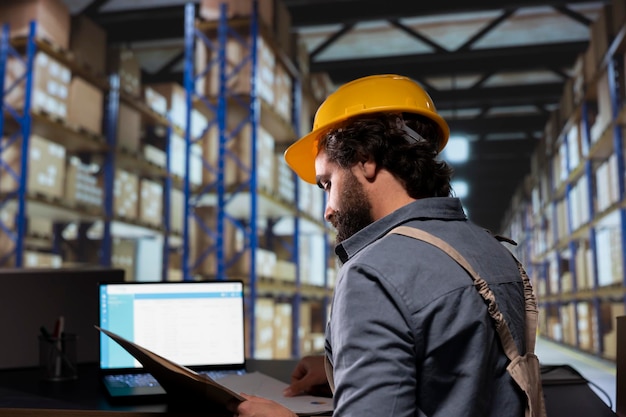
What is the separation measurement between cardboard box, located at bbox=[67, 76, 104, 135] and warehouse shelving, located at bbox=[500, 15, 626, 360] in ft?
18.9

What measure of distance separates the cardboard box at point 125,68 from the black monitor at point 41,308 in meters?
5.83

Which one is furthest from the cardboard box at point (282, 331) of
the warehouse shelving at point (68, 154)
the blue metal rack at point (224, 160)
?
the warehouse shelving at point (68, 154)

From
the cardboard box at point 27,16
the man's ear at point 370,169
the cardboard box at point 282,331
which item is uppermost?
the cardboard box at point 27,16

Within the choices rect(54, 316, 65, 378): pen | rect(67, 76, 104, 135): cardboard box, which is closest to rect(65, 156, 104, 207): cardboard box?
rect(67, 76, 104, 135): cardboard box

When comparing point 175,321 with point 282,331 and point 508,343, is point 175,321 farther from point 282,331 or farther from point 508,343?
point 282,331

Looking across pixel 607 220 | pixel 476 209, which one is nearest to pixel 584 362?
pixel 607 220

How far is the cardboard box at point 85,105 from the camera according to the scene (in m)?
6.71

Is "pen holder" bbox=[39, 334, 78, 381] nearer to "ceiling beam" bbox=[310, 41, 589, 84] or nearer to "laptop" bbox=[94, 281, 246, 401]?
"laptop" bbox=[94, 281, 246, 401]

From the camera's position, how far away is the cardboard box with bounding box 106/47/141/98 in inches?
308

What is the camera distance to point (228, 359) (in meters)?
2.05

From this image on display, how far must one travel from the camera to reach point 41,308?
7.36 ft

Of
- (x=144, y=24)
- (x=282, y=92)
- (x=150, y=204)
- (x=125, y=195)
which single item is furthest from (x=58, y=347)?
(x=144, y=24)

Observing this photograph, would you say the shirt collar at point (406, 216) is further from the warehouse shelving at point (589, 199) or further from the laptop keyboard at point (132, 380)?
the warehouse shelving at point (589, 199)

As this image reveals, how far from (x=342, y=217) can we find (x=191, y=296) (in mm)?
970
